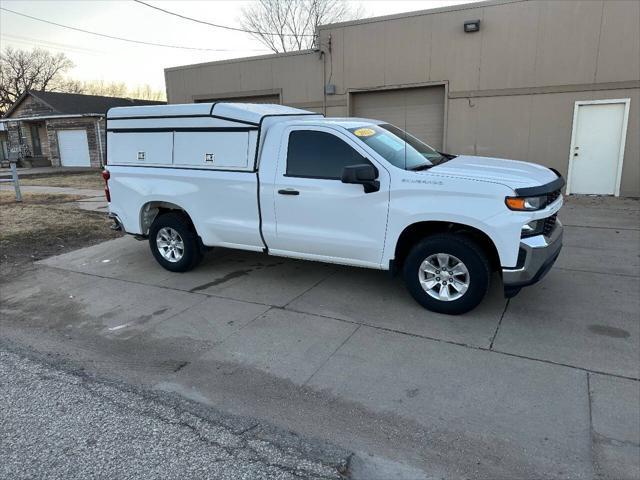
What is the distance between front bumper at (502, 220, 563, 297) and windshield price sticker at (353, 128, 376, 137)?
2.00 metres

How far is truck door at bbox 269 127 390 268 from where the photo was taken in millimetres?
4902

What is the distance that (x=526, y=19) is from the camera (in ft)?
38.8

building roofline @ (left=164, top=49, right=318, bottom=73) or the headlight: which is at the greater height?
building roofline @ (left=164, top=49, right=318, bottom=73)

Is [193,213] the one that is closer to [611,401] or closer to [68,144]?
[611,401]

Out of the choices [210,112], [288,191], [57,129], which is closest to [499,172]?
[288,191]

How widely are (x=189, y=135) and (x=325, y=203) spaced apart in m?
2.11

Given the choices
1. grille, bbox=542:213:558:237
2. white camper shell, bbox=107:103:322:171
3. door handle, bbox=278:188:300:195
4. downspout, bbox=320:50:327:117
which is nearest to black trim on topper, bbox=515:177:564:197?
grille, bbox=542:213:558:237

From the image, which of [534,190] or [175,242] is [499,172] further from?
[175,242]

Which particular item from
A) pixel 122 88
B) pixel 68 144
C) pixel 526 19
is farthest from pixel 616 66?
pixel 122 88

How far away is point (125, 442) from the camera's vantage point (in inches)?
118

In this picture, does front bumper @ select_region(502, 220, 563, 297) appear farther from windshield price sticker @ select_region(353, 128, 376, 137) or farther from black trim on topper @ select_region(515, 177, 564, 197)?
windshield price sticker @ select_region(353, 128, 376, 137)

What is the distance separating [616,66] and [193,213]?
10715 mm

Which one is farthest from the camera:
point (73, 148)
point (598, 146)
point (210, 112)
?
point (73, 148)

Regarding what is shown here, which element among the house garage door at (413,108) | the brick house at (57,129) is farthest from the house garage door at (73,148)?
the house garage door at (413,108)
